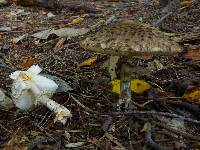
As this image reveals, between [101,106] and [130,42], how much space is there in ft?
1.99

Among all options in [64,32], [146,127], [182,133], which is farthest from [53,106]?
[64,32]

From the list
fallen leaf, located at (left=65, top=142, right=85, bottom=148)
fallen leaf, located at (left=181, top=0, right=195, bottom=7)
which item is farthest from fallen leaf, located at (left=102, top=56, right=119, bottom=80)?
fallen leaf, located at (left=181, top=0, right=195, bottom=7)

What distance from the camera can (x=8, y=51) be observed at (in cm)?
414

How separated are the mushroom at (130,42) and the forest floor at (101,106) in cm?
41

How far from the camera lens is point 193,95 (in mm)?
2832

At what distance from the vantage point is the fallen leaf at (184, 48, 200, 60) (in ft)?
11.4

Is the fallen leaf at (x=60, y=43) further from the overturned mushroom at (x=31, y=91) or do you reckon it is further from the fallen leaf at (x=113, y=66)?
the overturned mushroom at (x=31, y=91)

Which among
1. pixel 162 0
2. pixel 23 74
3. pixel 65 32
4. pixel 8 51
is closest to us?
pixel 23 74

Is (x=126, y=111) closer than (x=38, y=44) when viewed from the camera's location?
Yes

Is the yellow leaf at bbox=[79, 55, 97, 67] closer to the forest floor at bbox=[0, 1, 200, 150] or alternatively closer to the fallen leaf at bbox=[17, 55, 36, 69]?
the forest floor at bbox=[0, 1, 200, 150]

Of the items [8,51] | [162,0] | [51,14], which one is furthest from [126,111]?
[51,14]

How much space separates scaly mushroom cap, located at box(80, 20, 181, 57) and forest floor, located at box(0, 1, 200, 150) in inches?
16.3

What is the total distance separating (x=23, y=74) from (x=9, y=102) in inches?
8.3

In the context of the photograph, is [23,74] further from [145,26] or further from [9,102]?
[145,26]
